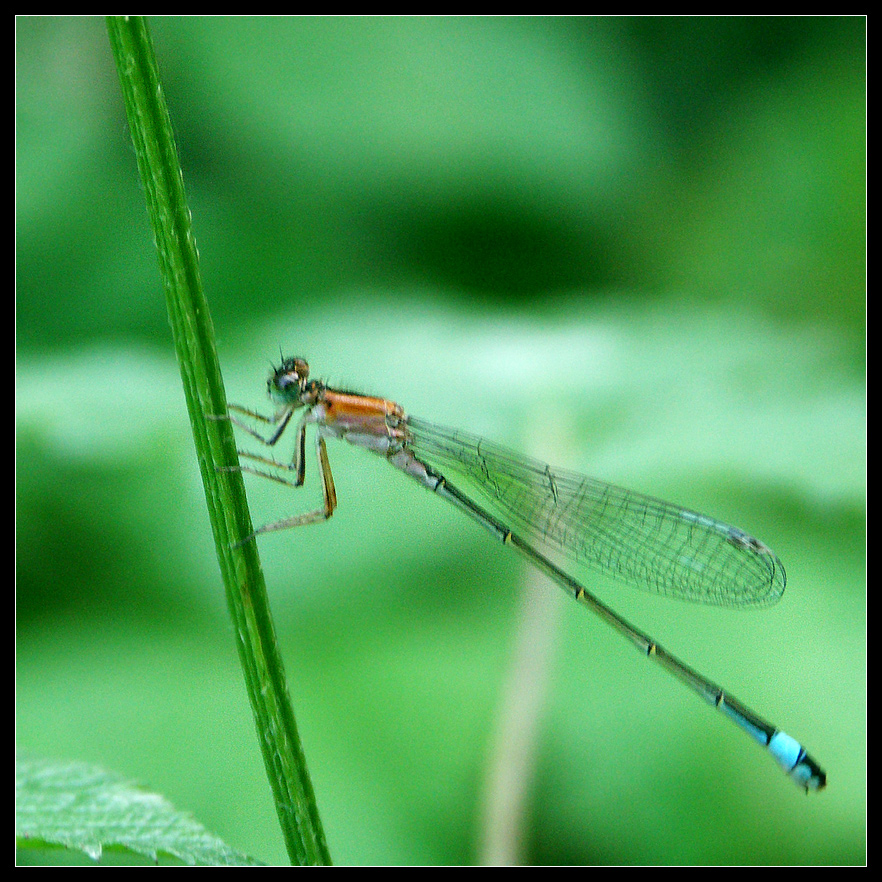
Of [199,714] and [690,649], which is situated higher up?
[690,649]

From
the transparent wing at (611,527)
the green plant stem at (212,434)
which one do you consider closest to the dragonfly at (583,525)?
the transparent wing at (611,527)

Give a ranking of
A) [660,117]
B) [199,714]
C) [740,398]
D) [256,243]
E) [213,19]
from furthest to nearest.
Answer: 1. [660,117]
2. [213,19]
3. [256,243]
4. [740,398]
5. [199,714]

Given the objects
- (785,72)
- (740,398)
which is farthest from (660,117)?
(740,398)

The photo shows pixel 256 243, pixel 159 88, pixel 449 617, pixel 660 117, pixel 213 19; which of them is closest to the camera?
pixel 159 88

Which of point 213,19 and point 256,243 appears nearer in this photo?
point 256,243

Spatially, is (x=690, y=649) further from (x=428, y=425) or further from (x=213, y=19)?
(x=213, y=19)

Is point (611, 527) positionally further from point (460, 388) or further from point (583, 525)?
point (460, 388)

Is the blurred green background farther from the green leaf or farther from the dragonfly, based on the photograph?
the green leaf
